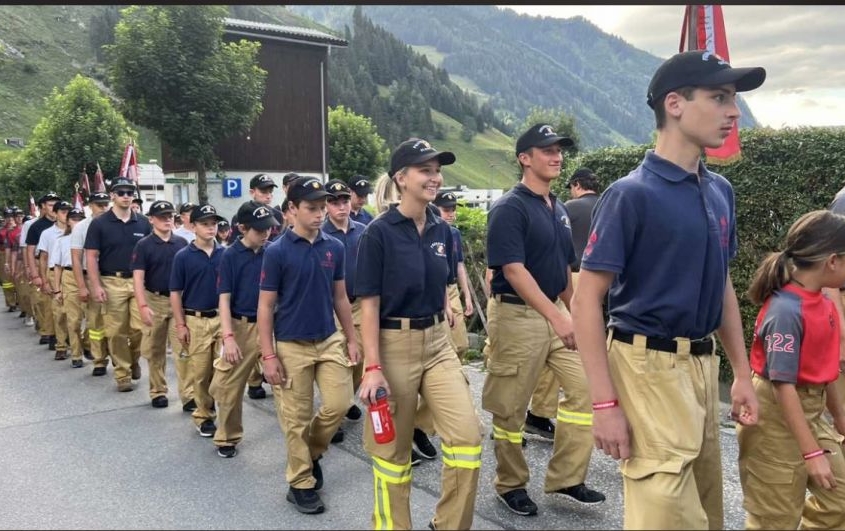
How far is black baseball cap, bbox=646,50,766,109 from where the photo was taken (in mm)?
2375

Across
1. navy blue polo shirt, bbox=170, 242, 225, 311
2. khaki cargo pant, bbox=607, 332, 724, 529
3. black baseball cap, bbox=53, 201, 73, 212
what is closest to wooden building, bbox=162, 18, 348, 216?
black baseball cap, bbox=53, 201, 73, 212

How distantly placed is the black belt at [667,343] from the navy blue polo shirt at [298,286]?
2437 mm

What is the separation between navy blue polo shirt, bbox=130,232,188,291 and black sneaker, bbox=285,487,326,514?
140 inches

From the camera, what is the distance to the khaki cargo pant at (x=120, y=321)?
7.48 m

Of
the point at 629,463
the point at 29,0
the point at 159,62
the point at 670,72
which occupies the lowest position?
the point at 629,463

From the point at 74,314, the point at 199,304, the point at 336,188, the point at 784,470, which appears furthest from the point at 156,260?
the point at 784,470

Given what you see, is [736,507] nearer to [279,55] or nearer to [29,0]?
[29,0]

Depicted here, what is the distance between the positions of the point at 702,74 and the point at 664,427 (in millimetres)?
1280

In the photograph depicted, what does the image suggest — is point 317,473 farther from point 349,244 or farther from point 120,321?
point 120,321

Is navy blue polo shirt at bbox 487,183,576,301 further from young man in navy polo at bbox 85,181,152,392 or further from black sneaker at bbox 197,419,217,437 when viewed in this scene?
young man in navy polo at bbox 85,181,152,392

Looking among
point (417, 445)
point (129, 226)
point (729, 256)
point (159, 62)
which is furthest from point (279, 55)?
point (729, 256)

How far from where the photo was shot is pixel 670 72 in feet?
8.04

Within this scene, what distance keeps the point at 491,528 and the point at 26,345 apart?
10.3m

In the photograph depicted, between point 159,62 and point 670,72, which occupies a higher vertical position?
point 159,62
